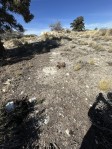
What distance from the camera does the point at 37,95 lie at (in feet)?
28.6

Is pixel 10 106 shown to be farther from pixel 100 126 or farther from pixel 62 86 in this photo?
pixel 100 126

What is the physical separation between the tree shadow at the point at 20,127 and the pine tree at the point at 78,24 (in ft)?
106

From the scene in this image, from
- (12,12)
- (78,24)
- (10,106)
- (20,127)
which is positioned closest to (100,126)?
(20,127)

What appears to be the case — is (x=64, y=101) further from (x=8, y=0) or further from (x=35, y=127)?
(x=8, y=0)

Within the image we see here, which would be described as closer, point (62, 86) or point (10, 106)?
point (10, 106)

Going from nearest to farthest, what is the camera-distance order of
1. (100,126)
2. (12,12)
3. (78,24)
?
(100,126) < (12,12) < (78,24)

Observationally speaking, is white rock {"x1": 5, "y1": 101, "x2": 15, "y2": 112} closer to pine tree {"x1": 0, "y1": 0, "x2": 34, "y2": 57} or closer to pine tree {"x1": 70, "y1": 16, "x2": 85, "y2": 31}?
pine tree {"x1": 0, "y1": 0, "x2": 34, "y2": 57}

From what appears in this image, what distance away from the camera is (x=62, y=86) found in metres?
9.44

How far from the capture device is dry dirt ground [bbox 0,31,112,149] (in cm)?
695

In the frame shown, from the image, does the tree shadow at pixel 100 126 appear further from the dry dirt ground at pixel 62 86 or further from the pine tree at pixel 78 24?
the pine tree at pixel 78 24

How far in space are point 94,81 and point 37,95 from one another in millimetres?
2937

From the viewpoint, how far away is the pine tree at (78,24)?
127ft

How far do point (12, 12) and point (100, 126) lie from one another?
9394mm

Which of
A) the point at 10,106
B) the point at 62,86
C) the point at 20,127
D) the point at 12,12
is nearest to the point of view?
the point at 20,127
